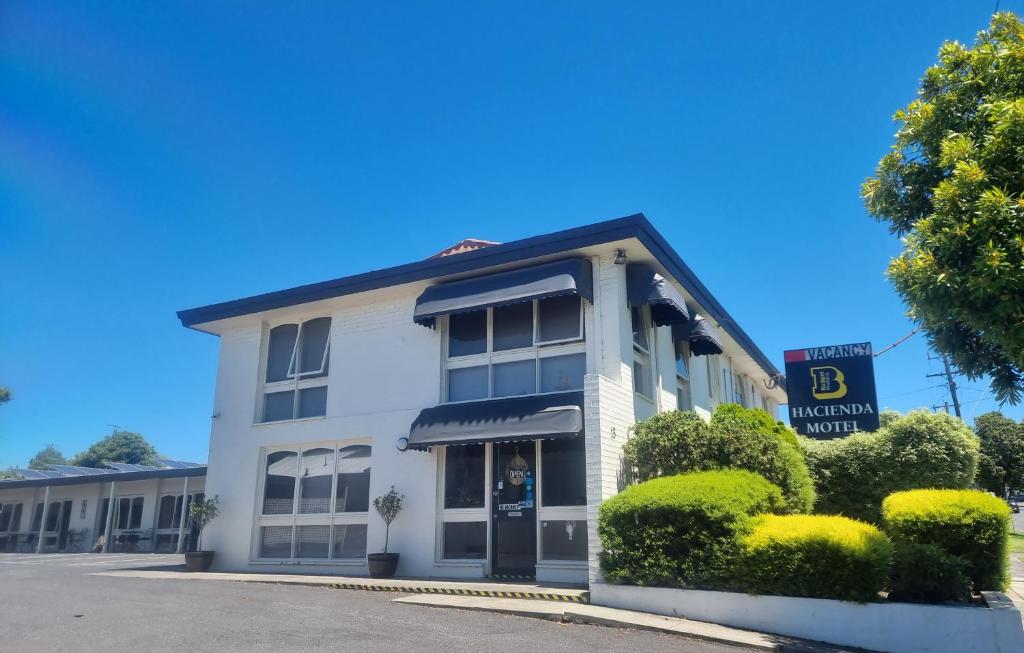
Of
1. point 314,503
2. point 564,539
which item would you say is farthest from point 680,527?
point 314,503

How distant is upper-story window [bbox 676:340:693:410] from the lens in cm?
1527

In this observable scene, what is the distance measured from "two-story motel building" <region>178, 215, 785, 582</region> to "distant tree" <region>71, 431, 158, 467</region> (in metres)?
61.5

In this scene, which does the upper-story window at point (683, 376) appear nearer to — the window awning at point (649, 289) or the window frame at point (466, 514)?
the window awning at point (649, 289)

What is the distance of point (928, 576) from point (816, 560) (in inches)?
45.9

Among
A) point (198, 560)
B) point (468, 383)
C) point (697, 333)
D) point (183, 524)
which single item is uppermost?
point (697, 333)

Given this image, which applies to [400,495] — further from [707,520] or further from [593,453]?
[707,520]

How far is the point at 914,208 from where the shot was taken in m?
7.91

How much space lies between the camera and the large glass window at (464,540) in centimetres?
1203

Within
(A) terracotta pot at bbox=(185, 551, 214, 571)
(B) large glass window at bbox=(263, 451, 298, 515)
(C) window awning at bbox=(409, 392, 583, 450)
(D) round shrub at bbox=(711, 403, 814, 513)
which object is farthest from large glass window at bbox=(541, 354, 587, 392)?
(A) terracotta pot at bbox=(185, 551, 214, 571)

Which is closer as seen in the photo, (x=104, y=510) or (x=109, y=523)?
(x=109, y=523)

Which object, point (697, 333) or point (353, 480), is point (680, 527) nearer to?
point (697, 333)

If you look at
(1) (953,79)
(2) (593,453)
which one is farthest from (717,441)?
(1) (953,79)

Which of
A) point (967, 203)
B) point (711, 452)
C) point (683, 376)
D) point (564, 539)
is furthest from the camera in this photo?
point (683, 376)

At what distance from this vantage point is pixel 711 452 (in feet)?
34.2
